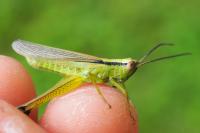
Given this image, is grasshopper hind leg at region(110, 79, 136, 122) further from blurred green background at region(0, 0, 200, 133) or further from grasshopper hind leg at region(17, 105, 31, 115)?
blurred green background at region(0, 0, 200, 133)

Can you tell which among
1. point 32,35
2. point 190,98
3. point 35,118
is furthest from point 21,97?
point 32,35

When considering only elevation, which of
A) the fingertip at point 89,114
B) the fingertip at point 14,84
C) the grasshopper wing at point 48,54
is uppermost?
the grasshopper wing at point 48,54

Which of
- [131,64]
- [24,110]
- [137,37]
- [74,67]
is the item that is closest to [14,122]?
[24,110]

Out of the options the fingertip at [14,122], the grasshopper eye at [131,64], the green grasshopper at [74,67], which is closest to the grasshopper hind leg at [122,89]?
the green grasshopper at [74,67]

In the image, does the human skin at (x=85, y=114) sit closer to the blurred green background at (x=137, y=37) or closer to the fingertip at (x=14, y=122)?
the fingertip at (x=14, y=122)

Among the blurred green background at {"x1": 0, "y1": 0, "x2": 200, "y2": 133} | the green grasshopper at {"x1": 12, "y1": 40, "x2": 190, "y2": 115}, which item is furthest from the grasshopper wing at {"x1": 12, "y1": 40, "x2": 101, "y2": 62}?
the blurred green background at {"x1": 0, "y1": 0, "x2": 200, "y2": 133}
